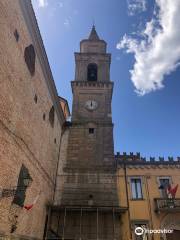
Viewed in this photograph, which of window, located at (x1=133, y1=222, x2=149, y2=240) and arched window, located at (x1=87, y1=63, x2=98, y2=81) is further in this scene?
arched window, located at (x1=87, y1=63, x2=98, y2=81)

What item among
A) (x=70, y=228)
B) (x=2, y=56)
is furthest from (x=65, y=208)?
(x=2, y=56)

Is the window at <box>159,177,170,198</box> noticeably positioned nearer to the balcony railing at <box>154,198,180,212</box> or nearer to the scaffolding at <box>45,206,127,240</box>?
the balcony railing at <box>154,198,180,212</box>

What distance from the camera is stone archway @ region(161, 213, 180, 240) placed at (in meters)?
14.0

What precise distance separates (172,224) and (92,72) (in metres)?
14.6

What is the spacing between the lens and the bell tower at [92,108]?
1698 cm

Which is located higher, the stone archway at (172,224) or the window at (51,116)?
the window at (51,116)

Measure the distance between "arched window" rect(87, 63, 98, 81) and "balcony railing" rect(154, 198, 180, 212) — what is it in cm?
1226

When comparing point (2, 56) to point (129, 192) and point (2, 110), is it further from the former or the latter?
point (129, 192)

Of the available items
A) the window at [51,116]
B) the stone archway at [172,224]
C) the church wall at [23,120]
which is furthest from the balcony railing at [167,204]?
the window at [51,116]

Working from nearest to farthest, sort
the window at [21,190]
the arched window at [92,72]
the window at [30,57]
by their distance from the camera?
the window at [21,190] → the window at [30,57] → the arched window at [92,72]

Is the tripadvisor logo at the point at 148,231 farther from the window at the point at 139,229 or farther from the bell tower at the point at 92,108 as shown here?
the bell tower at the point at 92,108

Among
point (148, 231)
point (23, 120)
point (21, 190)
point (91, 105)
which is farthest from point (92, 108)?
point (21, 190)

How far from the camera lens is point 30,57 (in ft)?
37.7

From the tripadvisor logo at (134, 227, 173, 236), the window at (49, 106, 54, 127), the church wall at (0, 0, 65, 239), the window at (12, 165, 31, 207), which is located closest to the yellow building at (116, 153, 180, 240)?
the tripadvisor logo at (134, 227, 173, 236)
